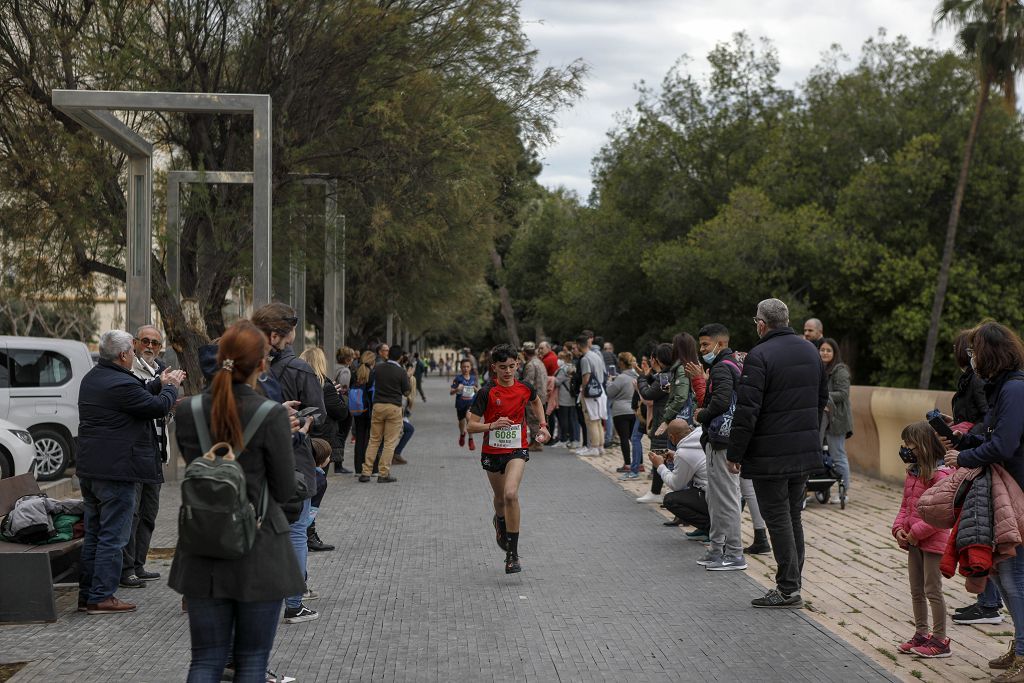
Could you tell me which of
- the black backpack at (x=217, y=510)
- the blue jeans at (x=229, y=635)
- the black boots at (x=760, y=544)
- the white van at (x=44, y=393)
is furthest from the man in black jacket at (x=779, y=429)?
the white van at (x=44, y=393)

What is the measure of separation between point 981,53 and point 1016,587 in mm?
34947

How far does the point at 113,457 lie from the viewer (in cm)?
752

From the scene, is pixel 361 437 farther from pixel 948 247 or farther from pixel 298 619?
pixel 948 247

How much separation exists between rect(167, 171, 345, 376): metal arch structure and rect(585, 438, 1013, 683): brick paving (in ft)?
21.8

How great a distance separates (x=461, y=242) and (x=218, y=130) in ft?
17.6

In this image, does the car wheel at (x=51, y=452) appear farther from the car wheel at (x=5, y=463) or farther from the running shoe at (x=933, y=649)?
the running shoe at (x=933, y=649)

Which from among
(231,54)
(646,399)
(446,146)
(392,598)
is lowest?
(392,598)

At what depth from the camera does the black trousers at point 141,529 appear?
8.38m

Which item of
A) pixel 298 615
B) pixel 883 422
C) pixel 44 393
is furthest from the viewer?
pixel 44 393

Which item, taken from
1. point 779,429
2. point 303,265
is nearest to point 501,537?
point 779,429

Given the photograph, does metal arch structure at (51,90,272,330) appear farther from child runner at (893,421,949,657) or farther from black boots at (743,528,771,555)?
child runner at (893,421,949,657)

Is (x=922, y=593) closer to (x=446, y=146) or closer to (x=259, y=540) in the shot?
(x=259, y=540)

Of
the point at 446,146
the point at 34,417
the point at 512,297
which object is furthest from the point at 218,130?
the point at 512,297

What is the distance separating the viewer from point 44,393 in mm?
16781
